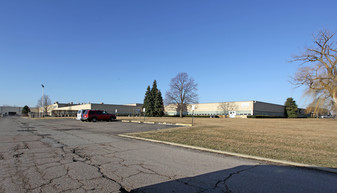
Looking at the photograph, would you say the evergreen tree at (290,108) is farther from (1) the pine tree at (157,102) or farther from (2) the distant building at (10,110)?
(2) the distant building at (10,110)

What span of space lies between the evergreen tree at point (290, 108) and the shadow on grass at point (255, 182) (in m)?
94.1

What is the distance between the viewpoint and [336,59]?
1276 inches

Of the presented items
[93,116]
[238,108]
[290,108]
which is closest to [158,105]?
[238,108]

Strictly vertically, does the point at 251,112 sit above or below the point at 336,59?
below

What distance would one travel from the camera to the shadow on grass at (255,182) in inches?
152

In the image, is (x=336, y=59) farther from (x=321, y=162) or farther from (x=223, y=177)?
(x=223, y=177)

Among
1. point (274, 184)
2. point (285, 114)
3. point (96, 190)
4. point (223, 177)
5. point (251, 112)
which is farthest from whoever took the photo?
point (285, 114)

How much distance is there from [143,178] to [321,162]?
543cm

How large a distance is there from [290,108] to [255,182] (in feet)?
319

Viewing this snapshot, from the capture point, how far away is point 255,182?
428cm

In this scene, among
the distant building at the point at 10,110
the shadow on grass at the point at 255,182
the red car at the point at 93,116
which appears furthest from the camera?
the distant building at the point at 10,110

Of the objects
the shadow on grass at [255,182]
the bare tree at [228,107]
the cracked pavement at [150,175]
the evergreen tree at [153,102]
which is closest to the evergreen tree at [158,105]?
the evergreen tree at [153,102]

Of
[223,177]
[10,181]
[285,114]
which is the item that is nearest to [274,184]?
[223,177]

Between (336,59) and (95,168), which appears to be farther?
(336,59)
